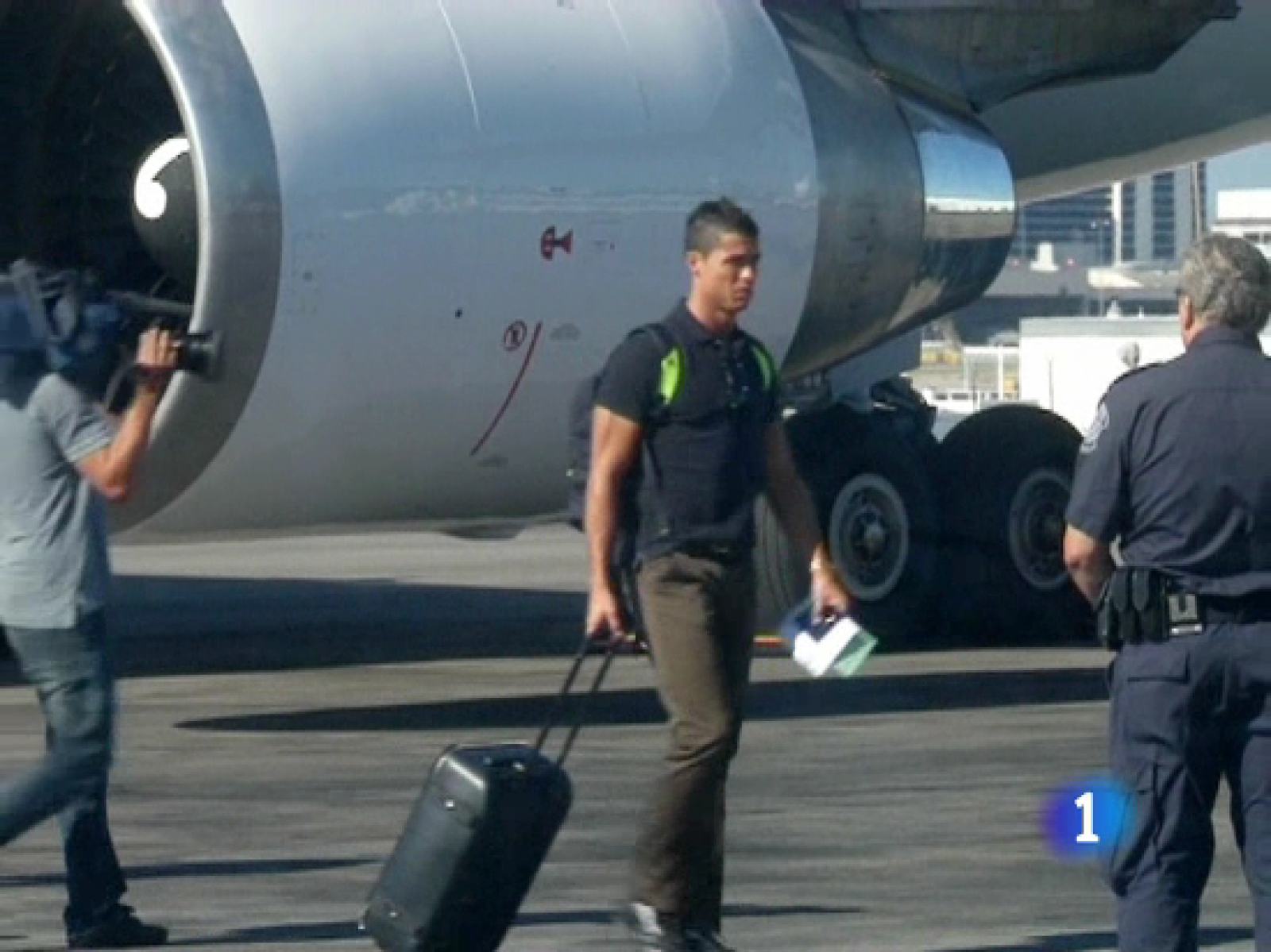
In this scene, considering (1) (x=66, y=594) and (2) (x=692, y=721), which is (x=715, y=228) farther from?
(1) (x=66, y=594)

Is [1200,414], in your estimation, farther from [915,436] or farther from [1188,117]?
[1188,117]

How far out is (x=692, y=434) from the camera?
9180 mm

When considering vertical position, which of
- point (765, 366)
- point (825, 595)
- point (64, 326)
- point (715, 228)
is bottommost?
point (825, 595)

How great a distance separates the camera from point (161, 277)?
15.1m

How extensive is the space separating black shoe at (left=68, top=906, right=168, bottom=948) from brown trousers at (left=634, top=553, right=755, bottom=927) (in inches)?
47.5

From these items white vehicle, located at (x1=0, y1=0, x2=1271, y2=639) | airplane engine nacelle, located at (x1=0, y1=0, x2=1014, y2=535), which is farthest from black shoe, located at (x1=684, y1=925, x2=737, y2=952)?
white vehicle, located at (x1=0, y1=0, x2=1271, y2=639)

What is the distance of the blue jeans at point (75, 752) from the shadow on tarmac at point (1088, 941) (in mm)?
2098

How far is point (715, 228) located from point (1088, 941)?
1993 mm

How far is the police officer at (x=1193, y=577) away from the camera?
24.1 ft

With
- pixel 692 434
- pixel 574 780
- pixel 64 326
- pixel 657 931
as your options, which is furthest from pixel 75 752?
pixel 574 780

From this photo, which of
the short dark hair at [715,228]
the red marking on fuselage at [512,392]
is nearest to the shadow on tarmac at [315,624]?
the red marking on fuselage at [512,392]

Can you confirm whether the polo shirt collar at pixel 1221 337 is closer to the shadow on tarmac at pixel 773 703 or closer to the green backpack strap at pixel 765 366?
the green backpack strap at pixel 765 366

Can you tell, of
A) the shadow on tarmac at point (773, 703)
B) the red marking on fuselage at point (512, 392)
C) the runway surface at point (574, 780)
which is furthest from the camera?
the red marking on fuselage at point (512, 392)

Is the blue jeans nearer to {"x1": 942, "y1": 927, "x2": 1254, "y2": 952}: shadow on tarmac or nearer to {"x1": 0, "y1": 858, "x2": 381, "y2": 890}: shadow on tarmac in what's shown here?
{"x1": 0, "y1": 858, "x2": 381, "y2": 890}: shadow on tarmac
